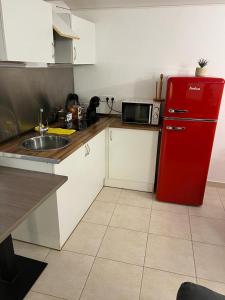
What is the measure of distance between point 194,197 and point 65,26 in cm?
226

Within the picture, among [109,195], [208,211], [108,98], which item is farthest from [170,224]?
[108,98]

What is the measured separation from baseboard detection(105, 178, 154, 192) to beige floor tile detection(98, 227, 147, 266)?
78cm

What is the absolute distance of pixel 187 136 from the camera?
2414mm

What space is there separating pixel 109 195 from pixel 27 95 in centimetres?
148

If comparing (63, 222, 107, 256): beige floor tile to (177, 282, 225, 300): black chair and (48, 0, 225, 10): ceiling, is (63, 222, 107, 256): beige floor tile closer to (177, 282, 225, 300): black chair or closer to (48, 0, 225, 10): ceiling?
(177, 282, 225, 300): black chair

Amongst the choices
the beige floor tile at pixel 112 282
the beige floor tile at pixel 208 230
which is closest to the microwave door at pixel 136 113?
the beige floor tile at pixel 208 230

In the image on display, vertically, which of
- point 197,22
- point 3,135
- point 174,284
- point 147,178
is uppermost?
point 197,22

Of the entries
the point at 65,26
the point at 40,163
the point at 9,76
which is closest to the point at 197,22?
the point at 65,26

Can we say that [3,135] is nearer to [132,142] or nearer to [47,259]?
[47,259]

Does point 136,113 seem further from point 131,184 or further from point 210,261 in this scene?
point 210,261

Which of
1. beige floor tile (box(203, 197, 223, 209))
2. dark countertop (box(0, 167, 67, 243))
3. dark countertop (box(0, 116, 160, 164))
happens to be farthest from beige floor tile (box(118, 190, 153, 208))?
dark countertop (box(0, 167, 67, 243))

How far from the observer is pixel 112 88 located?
300 centimetres

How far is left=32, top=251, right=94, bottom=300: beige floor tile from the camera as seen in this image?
5.32 feet

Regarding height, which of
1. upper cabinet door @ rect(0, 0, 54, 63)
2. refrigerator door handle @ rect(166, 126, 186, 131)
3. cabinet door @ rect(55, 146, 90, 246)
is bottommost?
cabinet door @ rect(55, 146, 90, 246)
